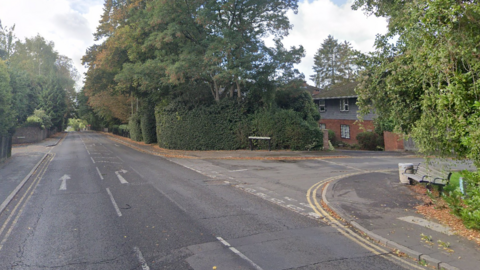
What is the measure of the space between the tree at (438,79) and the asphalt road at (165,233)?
3003mm

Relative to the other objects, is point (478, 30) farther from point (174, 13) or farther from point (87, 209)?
point (174, 13)

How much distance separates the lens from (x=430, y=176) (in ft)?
31.7

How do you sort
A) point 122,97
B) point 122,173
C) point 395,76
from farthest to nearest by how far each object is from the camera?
1. point 122,97
2. point 122,173
3. point 395,76

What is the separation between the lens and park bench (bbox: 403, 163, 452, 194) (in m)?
8.87

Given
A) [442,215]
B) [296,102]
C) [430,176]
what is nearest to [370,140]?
[296,102]

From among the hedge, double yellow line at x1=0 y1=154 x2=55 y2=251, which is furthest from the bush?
double yellow line at x1=0 y1=154 x2=55 y2=251

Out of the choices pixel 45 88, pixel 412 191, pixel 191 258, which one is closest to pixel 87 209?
pixel 191 258

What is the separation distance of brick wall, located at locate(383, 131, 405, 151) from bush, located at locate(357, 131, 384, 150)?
97 cm

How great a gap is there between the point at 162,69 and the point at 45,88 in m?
41.9

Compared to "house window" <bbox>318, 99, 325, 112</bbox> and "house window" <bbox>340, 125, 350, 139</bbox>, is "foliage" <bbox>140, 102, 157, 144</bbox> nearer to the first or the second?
"house window" <bbox>318, 99, 325, 112</bbox>

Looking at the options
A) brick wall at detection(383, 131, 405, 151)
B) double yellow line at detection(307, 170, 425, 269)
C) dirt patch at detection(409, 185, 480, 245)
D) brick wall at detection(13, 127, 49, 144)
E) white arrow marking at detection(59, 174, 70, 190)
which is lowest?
double yellow line at detection(307, 170, 425, 269)

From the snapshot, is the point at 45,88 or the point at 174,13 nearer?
the point at 174,13

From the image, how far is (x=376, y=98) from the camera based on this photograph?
9.09m

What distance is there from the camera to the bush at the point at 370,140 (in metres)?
29.1
